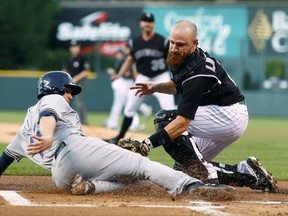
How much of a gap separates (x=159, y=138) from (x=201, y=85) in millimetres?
519

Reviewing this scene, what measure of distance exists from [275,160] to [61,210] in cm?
541

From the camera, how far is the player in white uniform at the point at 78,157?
6047 millimetres

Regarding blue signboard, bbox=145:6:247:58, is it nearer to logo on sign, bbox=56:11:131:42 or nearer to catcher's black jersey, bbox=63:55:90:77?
logo on sign, bbox=56:11:131:42

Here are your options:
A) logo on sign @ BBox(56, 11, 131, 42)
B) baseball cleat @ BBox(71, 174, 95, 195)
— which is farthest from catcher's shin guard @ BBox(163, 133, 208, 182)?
logo on sign @ BBox(56, 11, 131, 42)

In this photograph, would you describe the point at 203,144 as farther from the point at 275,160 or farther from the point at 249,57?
the point at 249,57

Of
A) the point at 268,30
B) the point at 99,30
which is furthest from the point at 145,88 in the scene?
the point at 99,30

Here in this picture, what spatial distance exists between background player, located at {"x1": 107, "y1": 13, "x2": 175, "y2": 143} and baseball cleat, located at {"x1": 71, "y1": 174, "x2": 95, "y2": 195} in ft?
19.6

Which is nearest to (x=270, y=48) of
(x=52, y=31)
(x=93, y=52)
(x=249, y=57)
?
(x=249, y=57)

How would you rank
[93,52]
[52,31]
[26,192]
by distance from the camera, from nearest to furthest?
[26,192] → [93,52] → [52,31]

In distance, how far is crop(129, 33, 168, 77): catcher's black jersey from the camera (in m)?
12.3

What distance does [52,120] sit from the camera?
231 inches

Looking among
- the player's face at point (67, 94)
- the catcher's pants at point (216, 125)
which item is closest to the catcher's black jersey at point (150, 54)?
the catcher's pants at point (216, 125)

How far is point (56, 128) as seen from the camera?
6191 mm

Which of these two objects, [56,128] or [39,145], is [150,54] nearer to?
[56,128]
